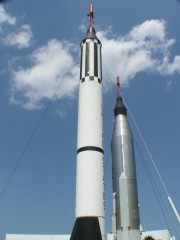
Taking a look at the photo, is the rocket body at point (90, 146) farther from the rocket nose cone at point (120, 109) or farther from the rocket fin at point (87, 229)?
the rocket nose cone at point (120, 109)

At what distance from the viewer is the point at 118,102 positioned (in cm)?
2055

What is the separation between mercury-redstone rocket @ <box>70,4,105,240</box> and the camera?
15469 millimetres

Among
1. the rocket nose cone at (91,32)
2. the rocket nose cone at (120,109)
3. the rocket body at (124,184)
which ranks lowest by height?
the rocket body at (124,184)

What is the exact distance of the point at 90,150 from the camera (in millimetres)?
17062

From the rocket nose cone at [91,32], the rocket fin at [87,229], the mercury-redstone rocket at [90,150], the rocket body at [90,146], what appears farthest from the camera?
the rocket nose cone at [91,32]

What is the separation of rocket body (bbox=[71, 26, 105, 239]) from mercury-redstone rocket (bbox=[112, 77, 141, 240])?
897mm

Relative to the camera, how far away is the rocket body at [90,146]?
15.6 m

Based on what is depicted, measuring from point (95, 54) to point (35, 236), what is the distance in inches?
1091

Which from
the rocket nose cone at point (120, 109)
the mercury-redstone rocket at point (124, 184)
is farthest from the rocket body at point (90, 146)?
the rocket nose cone at point (120, 109)

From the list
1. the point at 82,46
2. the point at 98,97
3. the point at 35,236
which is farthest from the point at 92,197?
the point at 35,236

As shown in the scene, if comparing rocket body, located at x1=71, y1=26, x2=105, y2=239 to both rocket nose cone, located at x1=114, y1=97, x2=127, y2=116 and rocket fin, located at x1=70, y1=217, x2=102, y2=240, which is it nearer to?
rocket fin, located at x1=70, y1=217, x2=102, y2=240

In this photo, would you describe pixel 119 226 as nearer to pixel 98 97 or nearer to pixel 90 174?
pixel 90 174

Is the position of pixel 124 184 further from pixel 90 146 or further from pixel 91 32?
pixel 91 32

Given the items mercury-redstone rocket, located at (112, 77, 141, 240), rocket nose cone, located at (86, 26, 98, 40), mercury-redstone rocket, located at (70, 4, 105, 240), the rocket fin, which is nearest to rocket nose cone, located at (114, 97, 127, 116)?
mercury-redstone rocket, located at (112, 77, 141, 240)
